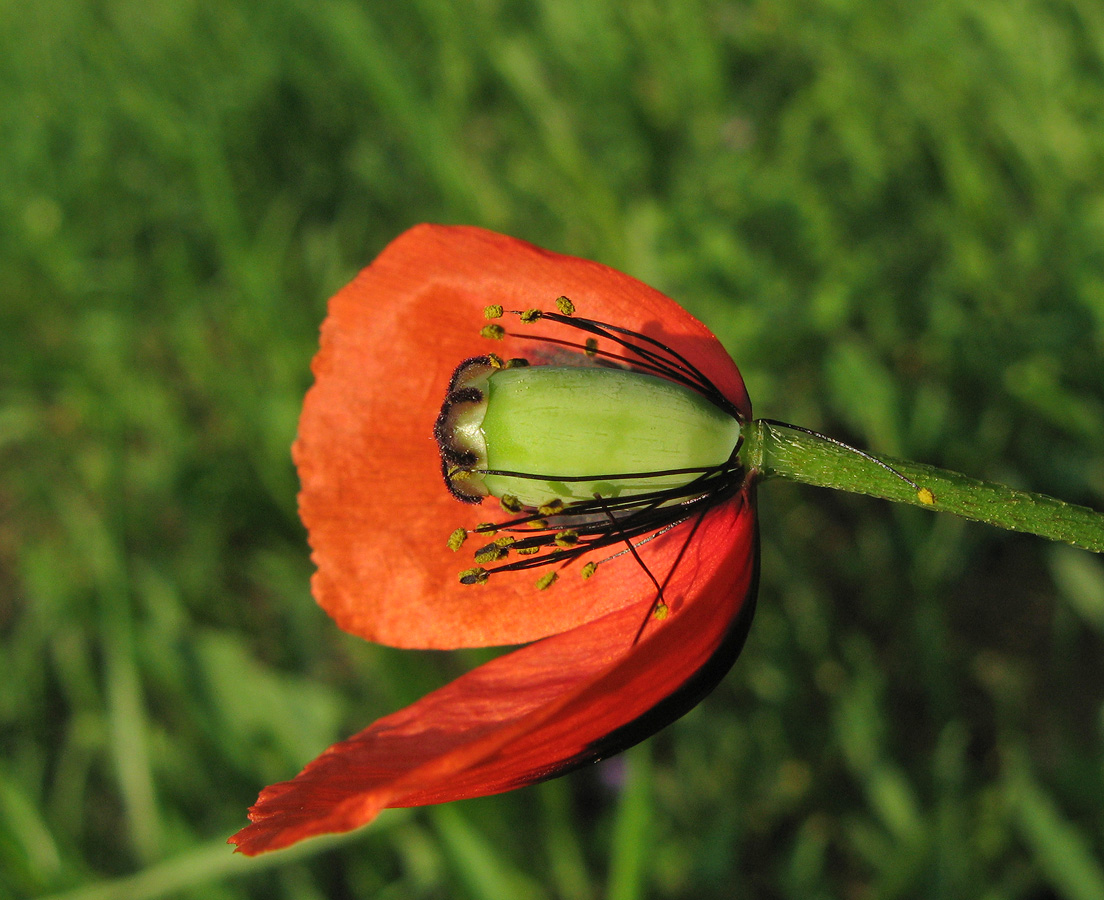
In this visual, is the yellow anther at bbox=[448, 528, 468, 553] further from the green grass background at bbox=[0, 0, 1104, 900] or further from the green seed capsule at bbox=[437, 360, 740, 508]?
the green grass background at bbox=[0, 0, 1104, 900]

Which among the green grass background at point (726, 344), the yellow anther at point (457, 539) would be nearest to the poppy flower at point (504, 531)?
the yellow anther at point (457, 539)

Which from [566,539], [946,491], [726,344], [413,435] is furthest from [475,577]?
[726,344]

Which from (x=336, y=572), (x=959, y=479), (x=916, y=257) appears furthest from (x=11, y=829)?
(x=916, y=257)

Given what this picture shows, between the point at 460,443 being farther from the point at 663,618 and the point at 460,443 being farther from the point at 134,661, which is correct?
the point at 134,661

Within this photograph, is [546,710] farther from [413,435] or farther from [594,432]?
[413,435]

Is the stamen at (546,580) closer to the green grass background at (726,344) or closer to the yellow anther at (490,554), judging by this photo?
the yellow anther at (490,554)

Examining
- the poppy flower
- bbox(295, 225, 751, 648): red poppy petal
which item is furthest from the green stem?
bbox(295, 225, 751, 648): red poppy petal
